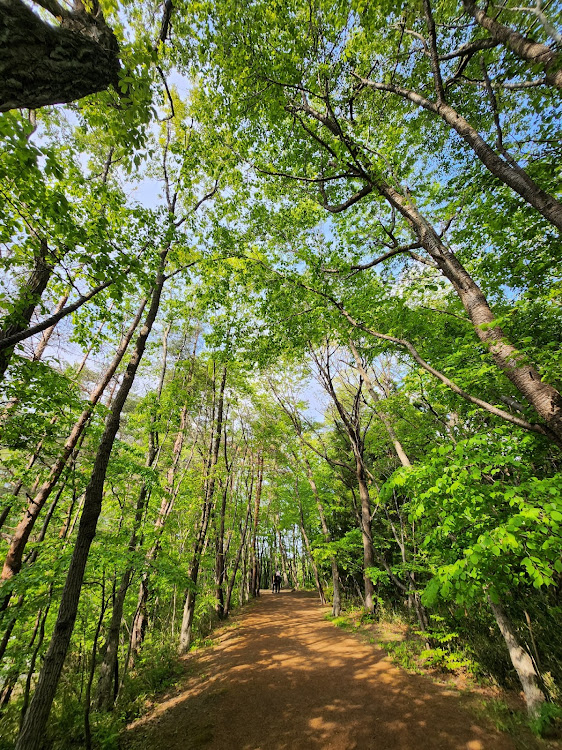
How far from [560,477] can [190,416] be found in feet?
37.3

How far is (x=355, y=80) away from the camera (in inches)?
210

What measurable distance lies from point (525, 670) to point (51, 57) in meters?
9.36

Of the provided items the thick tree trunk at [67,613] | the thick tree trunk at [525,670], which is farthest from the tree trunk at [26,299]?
the thick tree trunk at [525,670]

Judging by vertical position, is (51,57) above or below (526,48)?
below

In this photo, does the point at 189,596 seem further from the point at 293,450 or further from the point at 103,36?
the point at 103,36

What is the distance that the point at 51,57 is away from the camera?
2232 mm

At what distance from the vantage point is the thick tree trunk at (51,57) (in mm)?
1998

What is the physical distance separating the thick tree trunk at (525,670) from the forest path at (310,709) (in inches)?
31.9

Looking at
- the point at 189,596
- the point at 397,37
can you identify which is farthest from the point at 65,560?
the point at 397,37

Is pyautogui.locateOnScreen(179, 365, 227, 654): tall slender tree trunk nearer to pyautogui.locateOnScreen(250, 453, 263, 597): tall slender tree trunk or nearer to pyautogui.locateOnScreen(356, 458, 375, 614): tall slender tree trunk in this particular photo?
pyautogui.locateOnScreen(356, 458, 375, 614): tall slender tree trunk

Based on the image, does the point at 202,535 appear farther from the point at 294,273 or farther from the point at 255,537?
the point at 255,537

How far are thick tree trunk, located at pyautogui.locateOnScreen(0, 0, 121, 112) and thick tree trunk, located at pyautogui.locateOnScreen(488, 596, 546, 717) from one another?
780cm

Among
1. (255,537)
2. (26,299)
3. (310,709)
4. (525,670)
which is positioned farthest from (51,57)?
(255,537)

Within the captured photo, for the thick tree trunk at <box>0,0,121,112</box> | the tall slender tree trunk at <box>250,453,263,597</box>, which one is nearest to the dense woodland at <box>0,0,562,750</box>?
the thick tree trunk at <box>0,0,121,112</box>
